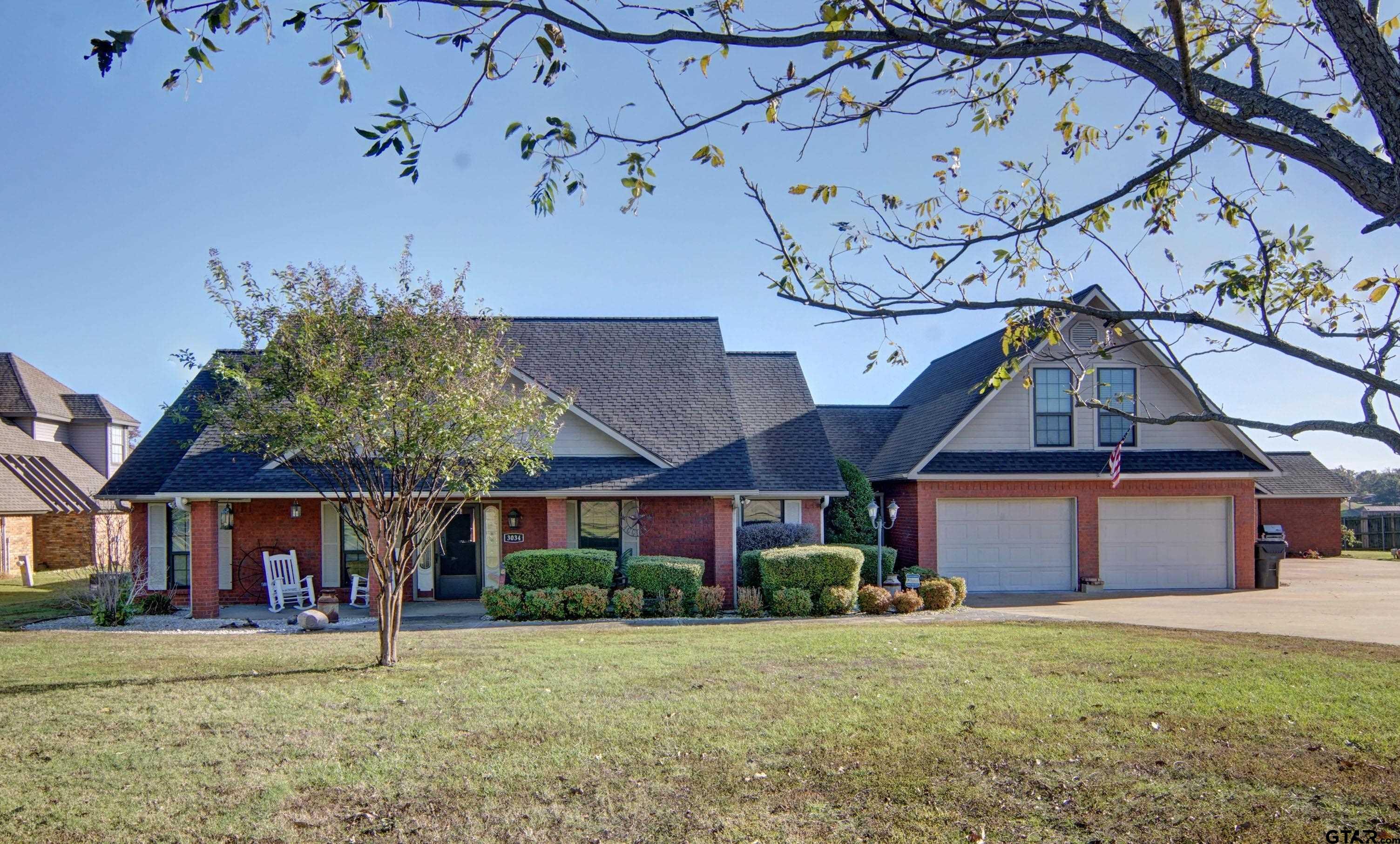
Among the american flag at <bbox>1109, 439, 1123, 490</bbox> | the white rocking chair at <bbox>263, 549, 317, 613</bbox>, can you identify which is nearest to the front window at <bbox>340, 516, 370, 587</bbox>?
the white rocking chair at <bbox>263, 549, 317, 613</bbox>

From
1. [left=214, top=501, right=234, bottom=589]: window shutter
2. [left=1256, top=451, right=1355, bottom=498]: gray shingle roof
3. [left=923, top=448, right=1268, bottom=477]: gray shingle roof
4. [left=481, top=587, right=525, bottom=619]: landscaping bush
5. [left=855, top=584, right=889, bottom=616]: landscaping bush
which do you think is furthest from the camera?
[left=1256, top=451, right=1355, bottom=498]: gray shingle roof

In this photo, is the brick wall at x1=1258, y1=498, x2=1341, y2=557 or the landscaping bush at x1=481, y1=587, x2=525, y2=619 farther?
the brick wall at x1=1258, y1=498, x2=1341, y2=557

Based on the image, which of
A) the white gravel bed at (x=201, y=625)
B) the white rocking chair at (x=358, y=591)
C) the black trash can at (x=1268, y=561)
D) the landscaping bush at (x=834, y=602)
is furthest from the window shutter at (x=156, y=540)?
the black trash can at (x=1268, y=561)

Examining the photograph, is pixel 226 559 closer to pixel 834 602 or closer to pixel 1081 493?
pixel 834 602

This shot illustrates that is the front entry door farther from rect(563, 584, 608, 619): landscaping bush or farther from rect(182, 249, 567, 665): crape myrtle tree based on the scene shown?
rect(182, 249, 567, 665): crape myrtle tree

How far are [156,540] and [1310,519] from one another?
A: 35.0 meters

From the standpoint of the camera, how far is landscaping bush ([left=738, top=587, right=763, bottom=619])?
1703cm

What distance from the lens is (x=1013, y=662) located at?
11.4 meters

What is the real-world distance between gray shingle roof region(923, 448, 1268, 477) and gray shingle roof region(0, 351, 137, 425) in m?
29.6

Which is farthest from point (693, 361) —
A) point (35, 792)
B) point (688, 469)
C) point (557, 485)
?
point (35, 792)

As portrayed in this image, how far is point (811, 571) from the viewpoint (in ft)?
56.9

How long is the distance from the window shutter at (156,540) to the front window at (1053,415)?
18896 millimetres

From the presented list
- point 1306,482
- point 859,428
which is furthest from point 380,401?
point 1306,482

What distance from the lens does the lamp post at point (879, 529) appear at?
1897 centimetres
